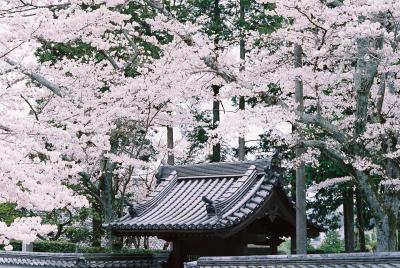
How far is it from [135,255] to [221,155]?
14.5m

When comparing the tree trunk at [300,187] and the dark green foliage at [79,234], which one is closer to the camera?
the tree trunk at [300,187]

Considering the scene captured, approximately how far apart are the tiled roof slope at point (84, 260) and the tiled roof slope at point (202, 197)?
0.77m

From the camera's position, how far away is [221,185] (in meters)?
10.7

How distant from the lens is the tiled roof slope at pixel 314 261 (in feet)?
20.6

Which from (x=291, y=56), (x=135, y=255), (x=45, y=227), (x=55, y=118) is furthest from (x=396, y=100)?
(x=45, y=227)

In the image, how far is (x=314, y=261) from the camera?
697 centimetres

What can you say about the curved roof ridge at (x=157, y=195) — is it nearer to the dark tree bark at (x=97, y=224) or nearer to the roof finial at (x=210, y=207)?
the roof finial at (x=210, y=207)

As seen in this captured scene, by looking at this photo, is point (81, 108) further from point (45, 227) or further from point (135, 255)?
point (45, 227)

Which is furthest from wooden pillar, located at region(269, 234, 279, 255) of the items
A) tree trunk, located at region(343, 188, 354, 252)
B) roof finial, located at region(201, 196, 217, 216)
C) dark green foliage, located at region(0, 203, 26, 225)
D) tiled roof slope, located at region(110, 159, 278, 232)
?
tree trunk, located at region(343, 188, 354, 252)

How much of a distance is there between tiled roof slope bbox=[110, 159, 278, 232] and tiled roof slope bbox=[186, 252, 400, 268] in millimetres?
813

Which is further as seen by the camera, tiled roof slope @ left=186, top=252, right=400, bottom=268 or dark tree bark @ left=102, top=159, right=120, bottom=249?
dark tree bark @ left=102, top=159, right=120, bottom=249

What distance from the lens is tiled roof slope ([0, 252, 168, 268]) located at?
1054 cm

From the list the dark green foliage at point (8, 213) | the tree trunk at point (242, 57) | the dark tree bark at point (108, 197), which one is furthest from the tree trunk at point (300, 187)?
the dark green foliage at point (8, 213)

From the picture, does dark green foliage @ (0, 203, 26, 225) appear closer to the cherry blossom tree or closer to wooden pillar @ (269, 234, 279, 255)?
the cherry blossom tree
